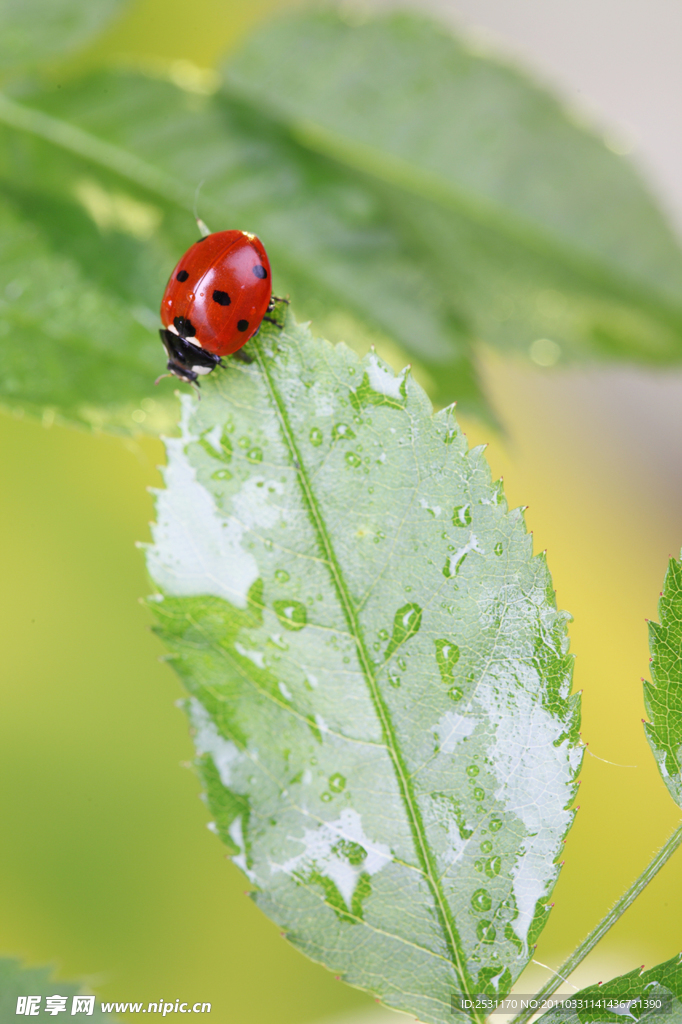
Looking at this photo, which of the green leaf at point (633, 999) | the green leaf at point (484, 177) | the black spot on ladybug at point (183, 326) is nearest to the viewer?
the green leaf at point (633, 999)

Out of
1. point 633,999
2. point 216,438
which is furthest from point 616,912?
point 216,438

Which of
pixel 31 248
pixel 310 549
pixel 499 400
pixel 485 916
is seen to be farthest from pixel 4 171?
pixel 499 400

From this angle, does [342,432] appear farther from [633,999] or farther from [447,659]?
[633,999]

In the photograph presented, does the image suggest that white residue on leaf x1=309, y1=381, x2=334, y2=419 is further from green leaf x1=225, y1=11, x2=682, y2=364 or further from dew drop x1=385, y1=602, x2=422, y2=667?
green leaf x1=225, y1=11, x2=682, y2=364

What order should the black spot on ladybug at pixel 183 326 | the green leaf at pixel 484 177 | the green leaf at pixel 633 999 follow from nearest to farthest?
the green leaf at pixel 633 999 < the black spot on ladybug at pixel 183 326 < the green leaf at pixel 484 177

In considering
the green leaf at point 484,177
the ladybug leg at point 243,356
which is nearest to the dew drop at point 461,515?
the ladybug leg at point 243,356

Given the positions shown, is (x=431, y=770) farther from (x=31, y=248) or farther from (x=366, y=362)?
(x=31, y=248)

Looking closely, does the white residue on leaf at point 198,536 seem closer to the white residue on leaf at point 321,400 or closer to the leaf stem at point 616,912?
the white residue on leaf at point 321,400
